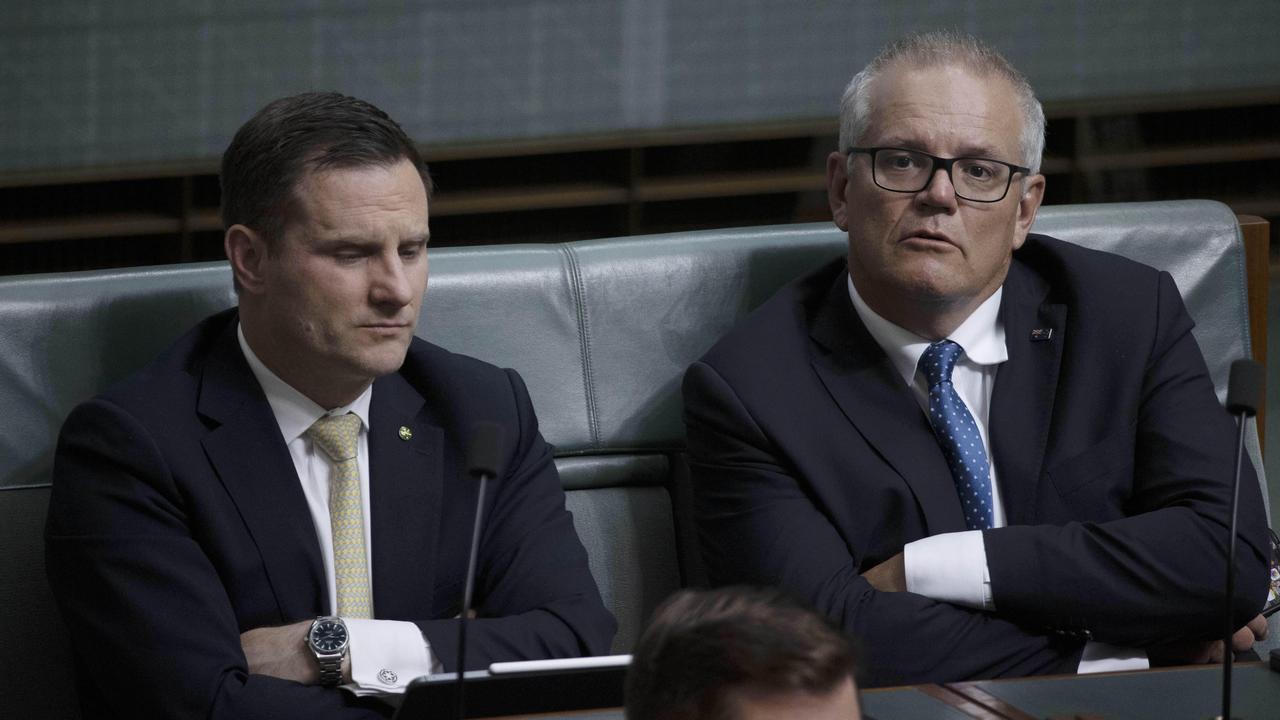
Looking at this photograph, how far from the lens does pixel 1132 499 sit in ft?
7.16

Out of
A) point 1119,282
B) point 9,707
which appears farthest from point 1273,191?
point 9,707

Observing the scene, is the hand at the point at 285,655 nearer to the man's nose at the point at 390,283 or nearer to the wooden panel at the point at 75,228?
the man's nose at the point at 390,283

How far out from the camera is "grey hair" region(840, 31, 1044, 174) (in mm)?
2236

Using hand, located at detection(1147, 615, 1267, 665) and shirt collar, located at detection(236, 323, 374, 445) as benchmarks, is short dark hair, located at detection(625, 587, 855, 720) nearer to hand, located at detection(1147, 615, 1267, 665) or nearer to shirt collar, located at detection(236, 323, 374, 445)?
shirt collar, located at detection(236, 323, 374, 445)

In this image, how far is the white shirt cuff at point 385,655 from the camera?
1854 mm

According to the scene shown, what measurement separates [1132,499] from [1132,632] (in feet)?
0.70

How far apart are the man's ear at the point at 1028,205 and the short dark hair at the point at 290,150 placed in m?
0.91

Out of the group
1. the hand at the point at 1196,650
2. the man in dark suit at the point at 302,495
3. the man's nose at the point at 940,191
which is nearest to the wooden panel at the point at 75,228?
→ the man in dark suit at the point at 302,495

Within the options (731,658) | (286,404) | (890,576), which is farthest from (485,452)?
(890,576)

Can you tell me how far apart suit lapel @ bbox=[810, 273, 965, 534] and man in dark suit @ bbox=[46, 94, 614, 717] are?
1.45ft

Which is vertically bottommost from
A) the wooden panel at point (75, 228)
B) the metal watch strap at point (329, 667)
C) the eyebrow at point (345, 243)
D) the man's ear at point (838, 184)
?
the metal watch strap at point (329, 667)

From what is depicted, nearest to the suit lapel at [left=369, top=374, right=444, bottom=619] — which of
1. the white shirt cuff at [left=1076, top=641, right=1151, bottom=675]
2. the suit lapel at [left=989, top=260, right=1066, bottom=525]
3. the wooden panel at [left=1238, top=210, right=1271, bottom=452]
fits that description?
the suit lapel at [left=989, top=260, right=1066, bottom=525]

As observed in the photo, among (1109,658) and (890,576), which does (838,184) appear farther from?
(1109,658)

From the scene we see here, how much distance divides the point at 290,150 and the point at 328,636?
24.3 inches
